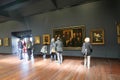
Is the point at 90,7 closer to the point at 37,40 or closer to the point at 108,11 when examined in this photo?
the point at 108,11

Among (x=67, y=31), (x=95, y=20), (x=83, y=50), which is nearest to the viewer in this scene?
(x=83, y=50)

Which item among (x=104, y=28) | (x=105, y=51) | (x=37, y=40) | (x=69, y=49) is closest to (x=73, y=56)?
(x=69, y=49)

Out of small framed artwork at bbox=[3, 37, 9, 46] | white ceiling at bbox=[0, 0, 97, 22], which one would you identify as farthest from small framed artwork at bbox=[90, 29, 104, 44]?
small framed artwork at bbox=[3, 37, 9, 46]

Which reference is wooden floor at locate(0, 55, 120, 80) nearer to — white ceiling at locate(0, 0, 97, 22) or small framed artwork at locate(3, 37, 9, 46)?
white ceiling at locate(0, 0, 97, 22)

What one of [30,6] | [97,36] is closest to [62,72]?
[97,36]

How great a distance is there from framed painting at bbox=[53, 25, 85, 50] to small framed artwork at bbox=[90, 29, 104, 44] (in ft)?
2.53

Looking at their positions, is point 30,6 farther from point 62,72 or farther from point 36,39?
point 62,72

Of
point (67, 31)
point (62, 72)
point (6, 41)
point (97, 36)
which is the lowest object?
point (62, 72)

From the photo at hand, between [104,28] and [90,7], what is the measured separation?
2.00m

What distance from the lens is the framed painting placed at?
366 inches

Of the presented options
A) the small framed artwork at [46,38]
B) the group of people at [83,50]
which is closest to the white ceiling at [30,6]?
the small framed artwork at [46,38]

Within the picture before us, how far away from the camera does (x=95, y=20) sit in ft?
28.9

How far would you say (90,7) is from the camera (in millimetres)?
8945

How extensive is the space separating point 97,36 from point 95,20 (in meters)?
1.26
